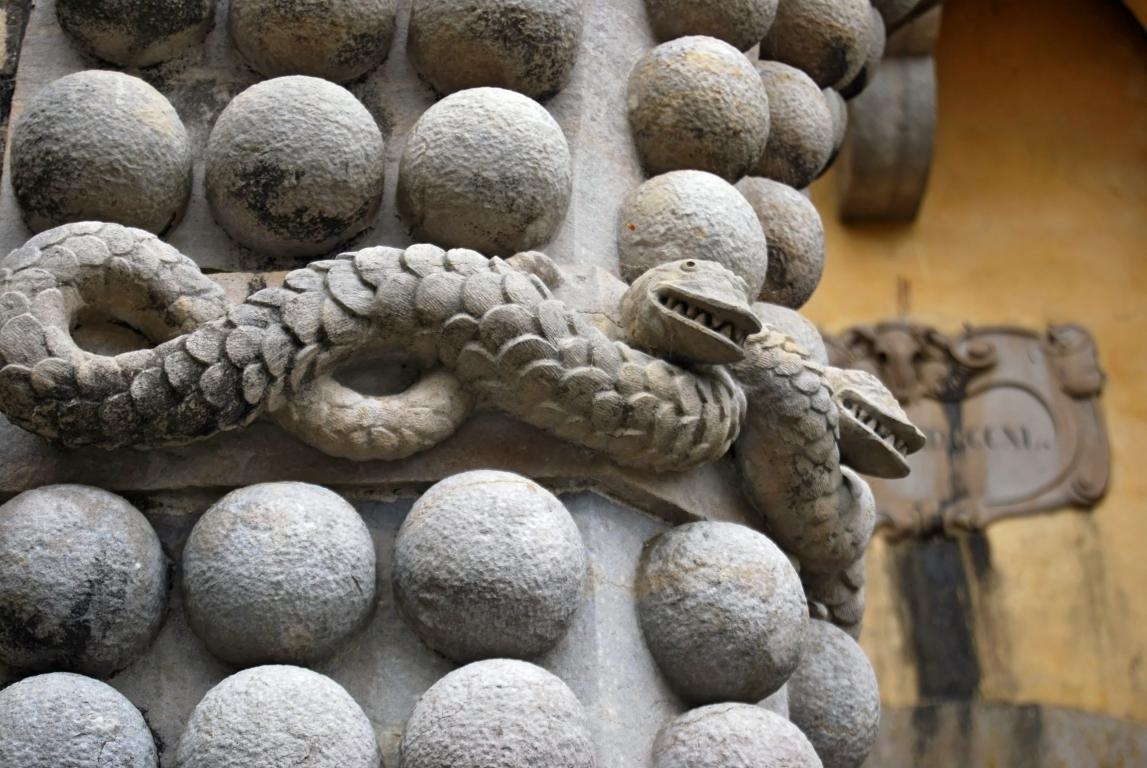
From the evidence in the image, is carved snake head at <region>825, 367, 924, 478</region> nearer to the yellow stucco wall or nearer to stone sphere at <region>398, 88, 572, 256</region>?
stone sphere at <region>398, 88, 572, 256</region>

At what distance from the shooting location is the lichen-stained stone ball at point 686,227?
1.60 m

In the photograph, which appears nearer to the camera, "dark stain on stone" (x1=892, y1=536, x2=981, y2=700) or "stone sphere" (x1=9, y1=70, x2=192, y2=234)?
"stone sphere" (x1=9, y1=70, x2=192, y2=234)

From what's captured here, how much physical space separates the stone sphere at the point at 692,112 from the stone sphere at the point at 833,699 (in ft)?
1.64

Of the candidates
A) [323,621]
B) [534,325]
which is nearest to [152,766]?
[323,621]

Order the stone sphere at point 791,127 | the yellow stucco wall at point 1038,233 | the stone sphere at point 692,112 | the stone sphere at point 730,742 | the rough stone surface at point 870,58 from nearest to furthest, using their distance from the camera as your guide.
A: the stone sphere at point 730,742
the stone sphere at point 692,112
the stone sphere at point 791,127
the rough stone surface at point 870,58
the yellow stucco wall at point 1038,233

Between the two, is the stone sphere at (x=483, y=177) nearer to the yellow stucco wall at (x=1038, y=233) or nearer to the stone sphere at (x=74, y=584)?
the stone sphere at (x=74, y=584)

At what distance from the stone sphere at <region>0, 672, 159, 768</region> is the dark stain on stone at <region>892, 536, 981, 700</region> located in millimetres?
1965

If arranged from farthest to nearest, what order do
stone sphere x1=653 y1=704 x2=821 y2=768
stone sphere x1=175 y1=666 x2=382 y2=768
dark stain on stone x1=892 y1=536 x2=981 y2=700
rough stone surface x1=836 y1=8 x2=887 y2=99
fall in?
dark stain on stone x1=892 y1=536 x2=981 y2=700 < rough stone surface x1=836 y1=8 x2=887 y2=99 < stone sphere x1=653 y1=704 x2=821 y2=768 < stone sphere x1=175 y1=666 x2=382 y2=768

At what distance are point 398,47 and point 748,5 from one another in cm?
42

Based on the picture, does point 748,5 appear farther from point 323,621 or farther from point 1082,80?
point 1082,80

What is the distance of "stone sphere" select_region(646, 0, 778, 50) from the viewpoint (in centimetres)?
184

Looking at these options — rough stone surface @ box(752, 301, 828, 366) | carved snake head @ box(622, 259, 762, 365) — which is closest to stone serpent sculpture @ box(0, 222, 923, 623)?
carved snake head @ box(622, 259, 762, 365)

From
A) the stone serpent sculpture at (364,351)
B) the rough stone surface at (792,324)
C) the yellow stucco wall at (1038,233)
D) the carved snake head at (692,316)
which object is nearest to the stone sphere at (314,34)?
the stone serpent sculpture at (364,351)

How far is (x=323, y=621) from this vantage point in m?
1.31
